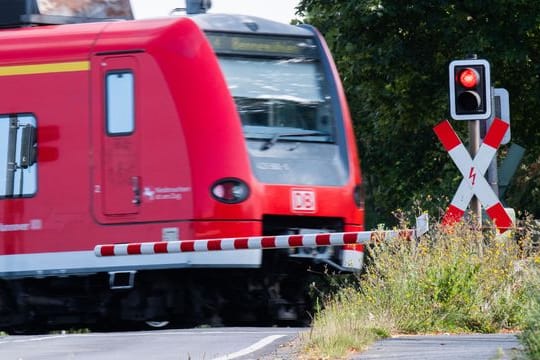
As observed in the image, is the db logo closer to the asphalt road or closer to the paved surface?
the asphalt road

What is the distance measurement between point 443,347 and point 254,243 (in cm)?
377

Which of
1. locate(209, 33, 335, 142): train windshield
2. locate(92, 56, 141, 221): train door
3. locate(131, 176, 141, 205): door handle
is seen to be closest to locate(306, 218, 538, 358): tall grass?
locate(209, 33, 335, 142): train windshield

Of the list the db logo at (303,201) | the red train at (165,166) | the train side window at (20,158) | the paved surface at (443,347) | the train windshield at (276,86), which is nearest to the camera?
the paved surface at (443,347)

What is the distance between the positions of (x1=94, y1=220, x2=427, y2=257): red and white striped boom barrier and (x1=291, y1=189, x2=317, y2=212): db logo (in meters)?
0.37

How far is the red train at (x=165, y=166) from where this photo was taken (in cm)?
1529

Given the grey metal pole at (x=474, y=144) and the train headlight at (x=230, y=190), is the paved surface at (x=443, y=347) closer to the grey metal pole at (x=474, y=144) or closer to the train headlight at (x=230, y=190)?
the grey metal pole at (x=474, y=144)

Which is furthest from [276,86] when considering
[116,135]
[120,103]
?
[116,135]

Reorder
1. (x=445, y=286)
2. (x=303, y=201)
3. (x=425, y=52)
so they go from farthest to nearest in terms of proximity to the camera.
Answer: (x=425, y=52) < (x=303, y=201) < (x=445, y=286)

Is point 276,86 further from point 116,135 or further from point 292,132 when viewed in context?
point 116,135

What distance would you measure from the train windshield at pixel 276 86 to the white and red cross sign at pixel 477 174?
1630 mm

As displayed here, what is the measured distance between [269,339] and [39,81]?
406 cm

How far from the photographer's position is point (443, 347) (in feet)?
38.3

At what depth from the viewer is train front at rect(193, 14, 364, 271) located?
15.6 m

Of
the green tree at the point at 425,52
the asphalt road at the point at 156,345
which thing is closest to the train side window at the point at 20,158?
the asphalt road at the point at 156,345
